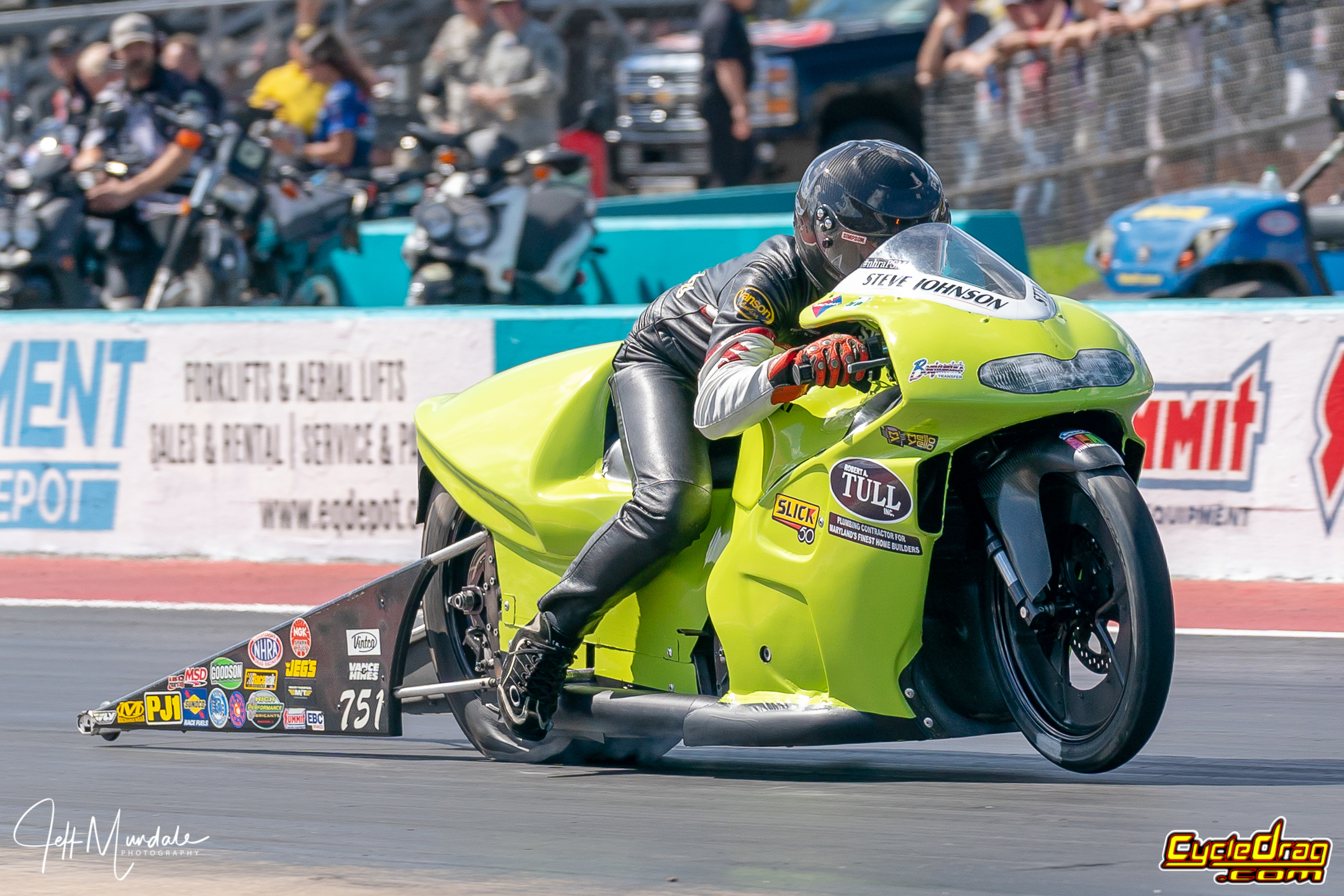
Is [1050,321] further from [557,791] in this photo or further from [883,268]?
[557,791]

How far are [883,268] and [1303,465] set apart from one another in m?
4.93

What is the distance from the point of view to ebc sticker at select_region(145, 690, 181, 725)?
6223mm

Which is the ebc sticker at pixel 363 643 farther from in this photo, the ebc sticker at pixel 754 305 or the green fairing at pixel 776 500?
the ebc sticker at pixel 754 305

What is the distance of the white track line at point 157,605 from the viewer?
942 centimetres

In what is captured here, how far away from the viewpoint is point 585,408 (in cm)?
583

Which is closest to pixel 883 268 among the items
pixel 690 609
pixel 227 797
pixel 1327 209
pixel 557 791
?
pixel 690 609

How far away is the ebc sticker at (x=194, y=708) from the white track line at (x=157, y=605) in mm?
3039

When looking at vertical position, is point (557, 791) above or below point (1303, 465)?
above

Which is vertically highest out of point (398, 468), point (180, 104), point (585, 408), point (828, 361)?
point (828, 361)

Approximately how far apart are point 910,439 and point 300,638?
220 cm

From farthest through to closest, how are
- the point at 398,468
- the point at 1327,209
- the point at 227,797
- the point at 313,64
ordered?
the point at 313,64 < the point at 1327,209 < the point at 398,468 < the point at 227,797

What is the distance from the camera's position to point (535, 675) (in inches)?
217

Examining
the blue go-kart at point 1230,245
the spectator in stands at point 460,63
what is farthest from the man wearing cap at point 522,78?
the blue go-kart at point 1230,245

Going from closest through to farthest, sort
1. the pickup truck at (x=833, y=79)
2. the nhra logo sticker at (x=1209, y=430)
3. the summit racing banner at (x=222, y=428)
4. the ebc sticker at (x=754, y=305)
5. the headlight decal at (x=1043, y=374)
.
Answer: the headlight decal at (x=1043, y=374) → the ebc sticker at (x=754, y=305) → the nhra logo sticker at (x=1209, y=430) → the summit racing banner at (x=222, y=428) → the pickup truck at (x=833, y=79)
